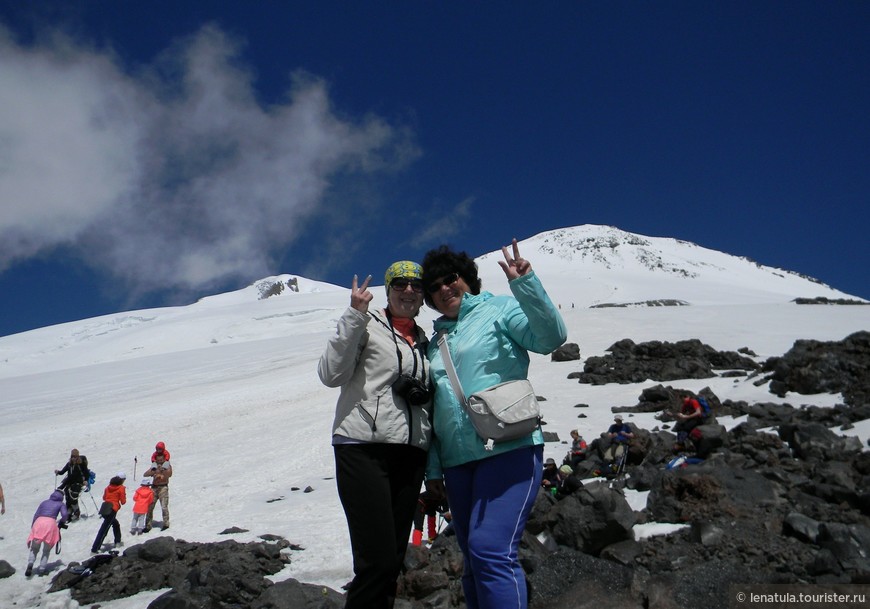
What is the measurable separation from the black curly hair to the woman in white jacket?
389 mm

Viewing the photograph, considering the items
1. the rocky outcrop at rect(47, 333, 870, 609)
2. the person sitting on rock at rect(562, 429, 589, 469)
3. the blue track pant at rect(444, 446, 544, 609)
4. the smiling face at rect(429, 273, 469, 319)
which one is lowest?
the rocky outcrop at rect(47, 333, 870, 609)

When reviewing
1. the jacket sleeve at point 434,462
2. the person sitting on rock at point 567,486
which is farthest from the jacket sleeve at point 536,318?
the person sitting on rock at point 567,486

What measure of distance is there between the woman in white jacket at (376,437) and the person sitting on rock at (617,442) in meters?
8.32

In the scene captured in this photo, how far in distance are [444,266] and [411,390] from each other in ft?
2.81

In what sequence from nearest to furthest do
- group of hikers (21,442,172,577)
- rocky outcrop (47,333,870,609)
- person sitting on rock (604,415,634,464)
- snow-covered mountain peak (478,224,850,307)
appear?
1. rocky outcrop (47,333,870,609)
2. group of hikers (21,442,172,577)
3. person sitting on rock (604,415,634,464)
4. snow-covered mountain peak (478,224,850,307)

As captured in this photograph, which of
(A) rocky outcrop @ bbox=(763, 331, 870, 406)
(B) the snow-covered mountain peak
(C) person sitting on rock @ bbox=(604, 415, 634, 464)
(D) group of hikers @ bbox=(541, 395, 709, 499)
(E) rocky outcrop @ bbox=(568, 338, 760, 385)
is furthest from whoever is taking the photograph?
(B) the snow-covered mountain peak

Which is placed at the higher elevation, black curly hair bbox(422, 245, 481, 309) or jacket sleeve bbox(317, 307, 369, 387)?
black curly hair bbox(422, 245, 481, 309)

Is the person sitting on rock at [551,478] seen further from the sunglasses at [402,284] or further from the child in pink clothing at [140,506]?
Result: the child in pink clothing at [140,506]

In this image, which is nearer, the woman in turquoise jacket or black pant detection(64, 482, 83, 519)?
the woman in turquoise jacket

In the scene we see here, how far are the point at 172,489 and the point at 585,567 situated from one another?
11.8 metres

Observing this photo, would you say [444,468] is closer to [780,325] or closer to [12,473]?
[12,473]

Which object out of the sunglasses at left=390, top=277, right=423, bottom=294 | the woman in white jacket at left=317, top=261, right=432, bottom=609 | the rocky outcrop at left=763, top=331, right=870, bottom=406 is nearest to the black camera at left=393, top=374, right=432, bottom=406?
the woman in white jacket at left=317, top=261, right=432, bottom=609

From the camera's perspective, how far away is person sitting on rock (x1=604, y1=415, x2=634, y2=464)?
34.5 ft

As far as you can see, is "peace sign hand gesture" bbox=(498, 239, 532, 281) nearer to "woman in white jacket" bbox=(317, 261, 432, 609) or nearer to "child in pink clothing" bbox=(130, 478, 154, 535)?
"woman in white jacket" bbox=(317, 261, 432, 609)
